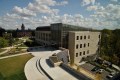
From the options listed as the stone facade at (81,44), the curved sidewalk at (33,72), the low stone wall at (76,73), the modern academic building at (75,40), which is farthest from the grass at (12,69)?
the stone facade at (81,44)

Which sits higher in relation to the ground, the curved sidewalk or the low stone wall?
the low stone wall

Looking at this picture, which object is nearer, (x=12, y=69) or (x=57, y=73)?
(x=57, y=73)

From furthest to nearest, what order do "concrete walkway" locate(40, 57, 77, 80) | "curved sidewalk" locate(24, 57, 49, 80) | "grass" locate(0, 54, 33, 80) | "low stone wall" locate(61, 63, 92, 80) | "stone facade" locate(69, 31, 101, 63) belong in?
"stone facade" locate(69, 31, 101, 63), "grass" locate(0, 54, 33, 80), "curved sidewalk" locate(24, 57, 49, 80), "concrete walkway" locate(40, 57, 77, 80), "low stone wall" locate(61, 63, 92, 80)

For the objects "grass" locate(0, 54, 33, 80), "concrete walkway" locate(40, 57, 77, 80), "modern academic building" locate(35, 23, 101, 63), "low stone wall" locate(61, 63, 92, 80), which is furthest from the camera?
"modern academic building" locate(35, 23, 101, 63)

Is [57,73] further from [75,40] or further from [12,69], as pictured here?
[75,40]

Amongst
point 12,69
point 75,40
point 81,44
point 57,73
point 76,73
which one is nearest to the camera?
point 76,73

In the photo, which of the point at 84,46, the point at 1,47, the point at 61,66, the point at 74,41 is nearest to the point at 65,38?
the point at 74,41

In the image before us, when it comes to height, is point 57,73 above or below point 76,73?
below

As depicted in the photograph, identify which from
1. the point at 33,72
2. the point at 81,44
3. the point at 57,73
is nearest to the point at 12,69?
the point at 33,72

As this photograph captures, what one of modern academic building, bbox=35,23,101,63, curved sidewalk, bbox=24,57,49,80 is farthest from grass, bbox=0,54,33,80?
modern academic building, bbox=35,23,101,63

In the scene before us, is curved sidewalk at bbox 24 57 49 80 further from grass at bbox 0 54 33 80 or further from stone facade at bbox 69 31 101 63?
stone facade at bbox 69 31 101 63

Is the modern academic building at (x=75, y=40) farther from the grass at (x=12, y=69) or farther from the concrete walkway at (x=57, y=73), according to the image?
the grass at (x=12, y=69)

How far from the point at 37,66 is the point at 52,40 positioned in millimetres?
20901

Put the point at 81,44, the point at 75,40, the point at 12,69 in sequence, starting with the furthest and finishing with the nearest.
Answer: the point at 81,44 < the point at 75,40 < the point at 12,69
